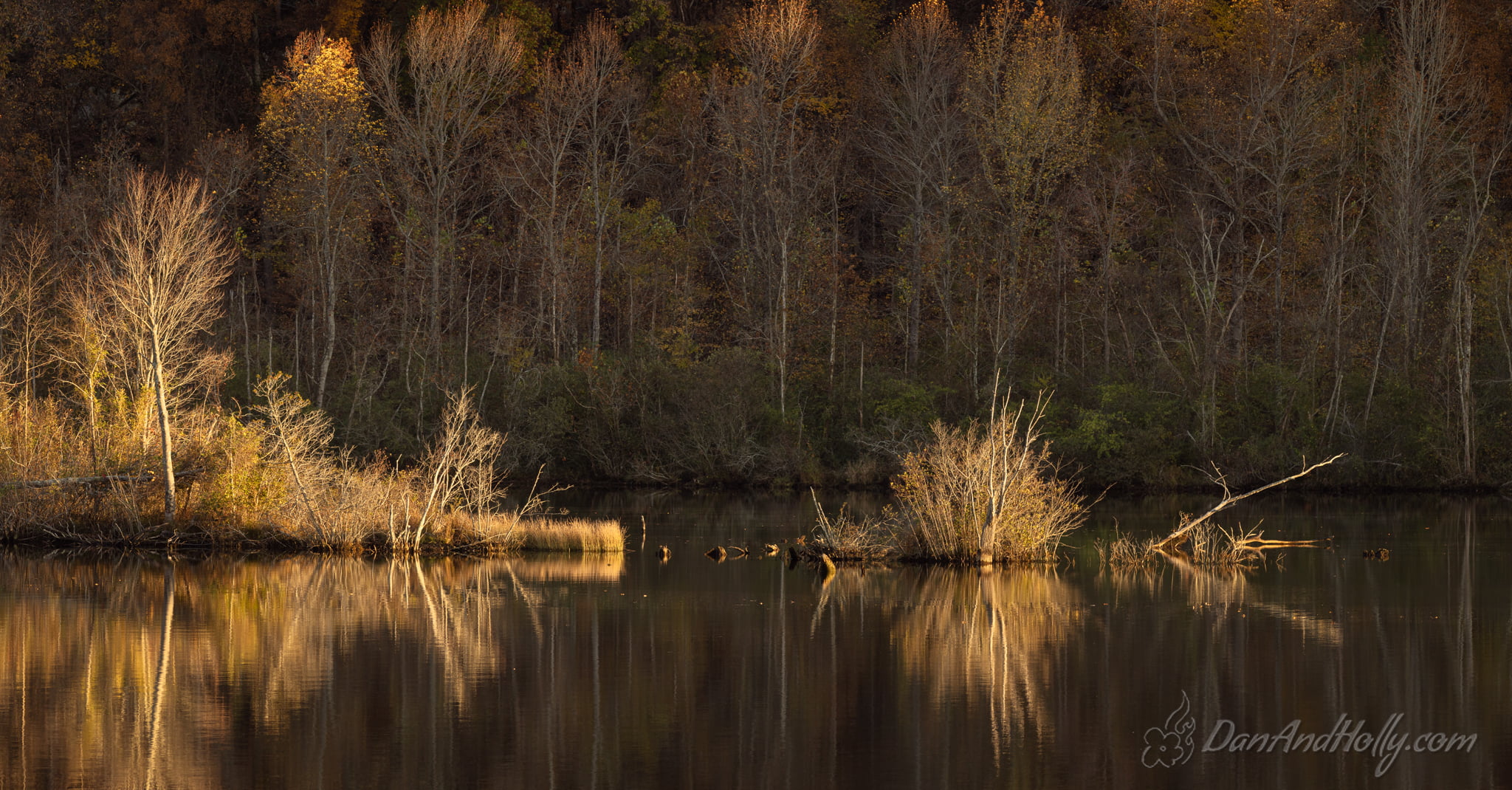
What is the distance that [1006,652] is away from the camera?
19234mm

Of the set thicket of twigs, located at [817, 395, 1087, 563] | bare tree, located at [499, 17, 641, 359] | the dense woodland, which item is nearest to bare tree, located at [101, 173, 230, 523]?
thicket of twigs, located at [817, 395, 1087, 563]

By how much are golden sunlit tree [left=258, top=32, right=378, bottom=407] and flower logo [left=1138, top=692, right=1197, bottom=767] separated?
41.3 m

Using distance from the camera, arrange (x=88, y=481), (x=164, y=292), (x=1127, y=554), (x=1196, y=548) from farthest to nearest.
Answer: (x=164, y=292), (x=88, y=481), (x=1127, y=554), (x=1196, y=548)

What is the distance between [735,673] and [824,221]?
148ft

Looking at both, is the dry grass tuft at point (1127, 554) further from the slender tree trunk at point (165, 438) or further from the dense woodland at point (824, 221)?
the dense woodland at point (824, 221)

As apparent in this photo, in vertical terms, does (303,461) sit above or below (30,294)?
below

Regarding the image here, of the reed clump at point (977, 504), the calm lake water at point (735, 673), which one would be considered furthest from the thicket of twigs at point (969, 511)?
the calm lake water at point (735, 673)

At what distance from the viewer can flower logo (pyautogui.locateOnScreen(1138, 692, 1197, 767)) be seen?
1402 cm

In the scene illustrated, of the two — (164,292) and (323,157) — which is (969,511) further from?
(323,157)

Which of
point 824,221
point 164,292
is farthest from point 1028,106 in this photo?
point 164,292

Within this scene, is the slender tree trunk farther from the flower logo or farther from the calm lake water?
the flower logo

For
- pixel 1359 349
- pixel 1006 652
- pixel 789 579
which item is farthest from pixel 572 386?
pixel 1006 652

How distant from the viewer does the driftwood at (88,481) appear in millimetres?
31172

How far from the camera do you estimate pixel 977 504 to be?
2762 centimetres
